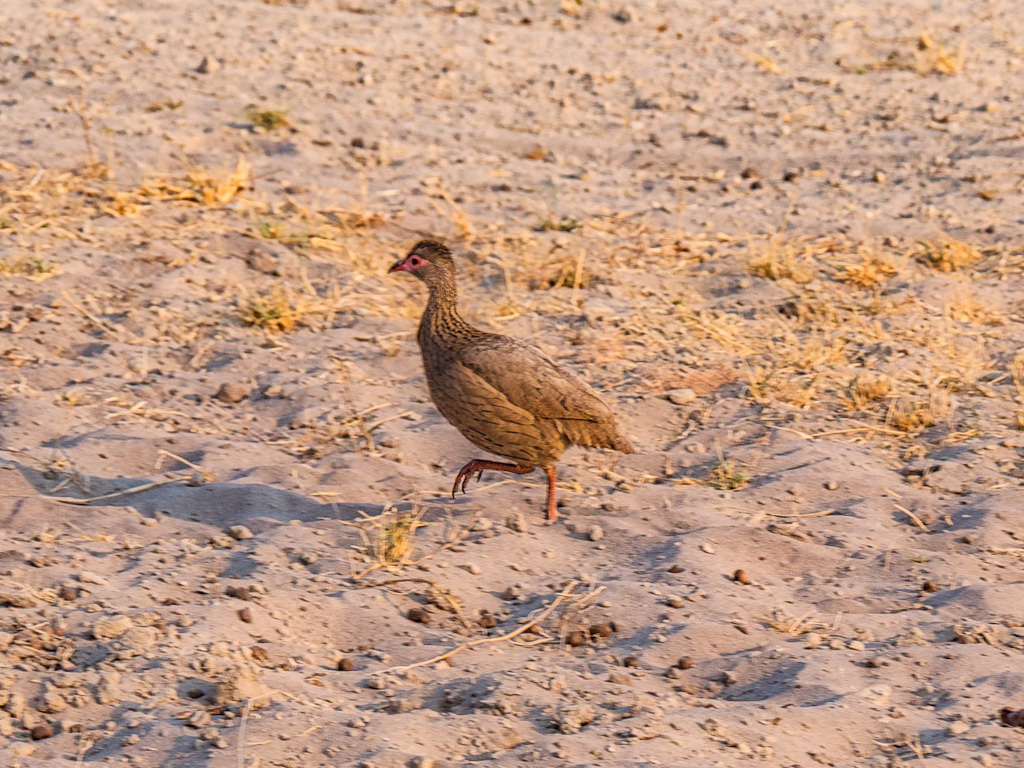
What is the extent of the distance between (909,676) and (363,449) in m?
2.80

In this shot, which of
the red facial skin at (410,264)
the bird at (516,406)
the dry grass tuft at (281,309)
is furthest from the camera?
the dry grass tuft at (281,309)

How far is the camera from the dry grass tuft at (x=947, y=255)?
7.99 meters

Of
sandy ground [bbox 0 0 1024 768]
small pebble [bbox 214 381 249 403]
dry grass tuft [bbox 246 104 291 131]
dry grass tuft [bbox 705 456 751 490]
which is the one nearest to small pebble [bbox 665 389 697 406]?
sandy ground [bbox 0 0 1024 768]

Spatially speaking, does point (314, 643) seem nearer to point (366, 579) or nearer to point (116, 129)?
point (366, 579)

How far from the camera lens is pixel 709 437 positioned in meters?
6.21

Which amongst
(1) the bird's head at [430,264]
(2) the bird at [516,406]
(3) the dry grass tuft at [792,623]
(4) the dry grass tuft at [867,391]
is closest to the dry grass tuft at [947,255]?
(4) the dry grass tuft at [867,391]

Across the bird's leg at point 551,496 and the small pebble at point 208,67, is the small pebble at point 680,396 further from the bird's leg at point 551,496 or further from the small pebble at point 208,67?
the small pebble at point 208,67

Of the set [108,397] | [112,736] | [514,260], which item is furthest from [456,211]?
[112,736]

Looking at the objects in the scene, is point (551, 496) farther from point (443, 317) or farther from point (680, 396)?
point (680, 396)

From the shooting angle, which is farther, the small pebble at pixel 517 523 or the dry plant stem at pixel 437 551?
the small pebble at pixel 517 523

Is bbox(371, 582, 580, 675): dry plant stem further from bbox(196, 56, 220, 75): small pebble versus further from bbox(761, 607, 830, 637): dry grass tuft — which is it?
bbox(196, 56, 220, 75): small pebble

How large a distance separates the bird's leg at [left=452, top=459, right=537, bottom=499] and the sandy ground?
6.6 inches

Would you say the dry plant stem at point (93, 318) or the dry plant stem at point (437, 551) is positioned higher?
the dry plant stem at point (93, 318)

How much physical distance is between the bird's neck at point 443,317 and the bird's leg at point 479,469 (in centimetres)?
63
